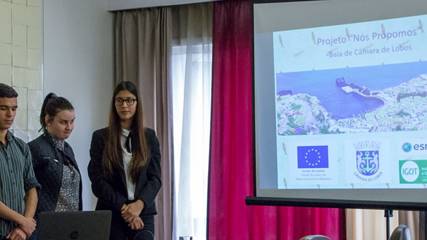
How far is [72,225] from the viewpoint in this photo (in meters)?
2.31

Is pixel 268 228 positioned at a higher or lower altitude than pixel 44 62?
lower

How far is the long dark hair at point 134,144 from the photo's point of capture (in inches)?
117

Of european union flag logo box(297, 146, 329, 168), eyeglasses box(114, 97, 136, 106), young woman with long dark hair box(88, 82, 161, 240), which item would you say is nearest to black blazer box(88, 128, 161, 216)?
young woman with long dark hair box(88, 82, 161, 240)

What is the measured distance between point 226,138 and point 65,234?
190 cm

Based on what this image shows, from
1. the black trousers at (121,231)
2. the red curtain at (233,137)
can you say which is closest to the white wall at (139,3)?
the red curtain at (233,137)

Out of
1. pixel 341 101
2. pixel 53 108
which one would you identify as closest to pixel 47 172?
pixel 53 108

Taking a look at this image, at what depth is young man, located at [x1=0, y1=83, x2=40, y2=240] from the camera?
281 cm

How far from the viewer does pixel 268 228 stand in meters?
3.94

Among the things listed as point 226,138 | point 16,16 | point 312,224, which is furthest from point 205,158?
point 16,16

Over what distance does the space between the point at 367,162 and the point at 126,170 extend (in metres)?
1.19

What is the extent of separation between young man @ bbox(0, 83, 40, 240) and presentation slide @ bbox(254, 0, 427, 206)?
1104 millimetres

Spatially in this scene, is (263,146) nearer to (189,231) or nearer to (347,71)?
(347,71)

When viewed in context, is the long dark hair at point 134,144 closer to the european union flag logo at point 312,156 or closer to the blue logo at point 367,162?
the european union flag logo at point 312,156

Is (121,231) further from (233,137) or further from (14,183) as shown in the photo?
(233,137)
